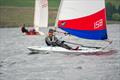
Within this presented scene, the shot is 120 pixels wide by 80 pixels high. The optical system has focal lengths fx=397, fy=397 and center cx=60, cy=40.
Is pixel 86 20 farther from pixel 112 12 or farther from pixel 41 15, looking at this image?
pixel 112 12

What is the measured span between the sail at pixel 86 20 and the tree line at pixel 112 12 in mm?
130296

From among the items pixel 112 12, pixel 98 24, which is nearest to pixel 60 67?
pixel 98 24

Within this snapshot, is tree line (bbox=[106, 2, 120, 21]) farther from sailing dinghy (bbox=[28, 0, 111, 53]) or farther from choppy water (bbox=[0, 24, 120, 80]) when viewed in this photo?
sailing dinghy (bbox=[28, 0, 111, 53])

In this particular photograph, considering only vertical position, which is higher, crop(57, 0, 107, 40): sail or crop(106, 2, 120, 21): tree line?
crop(57, 0, 107, 40): sail

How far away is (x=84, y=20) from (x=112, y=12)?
13782cm

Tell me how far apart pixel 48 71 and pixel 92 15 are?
895 cm

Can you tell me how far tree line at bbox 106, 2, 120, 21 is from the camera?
161750mm

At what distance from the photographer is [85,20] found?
31.7m

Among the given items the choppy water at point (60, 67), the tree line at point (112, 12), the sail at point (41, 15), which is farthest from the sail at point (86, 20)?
the tree line at point (112, 12)

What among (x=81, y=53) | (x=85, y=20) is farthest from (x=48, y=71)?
(x=85, y=20)

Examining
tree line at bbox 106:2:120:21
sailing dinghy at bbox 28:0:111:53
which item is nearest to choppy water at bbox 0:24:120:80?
sailing dinghy at bbox 28:0:111:53

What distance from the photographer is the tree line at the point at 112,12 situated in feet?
531

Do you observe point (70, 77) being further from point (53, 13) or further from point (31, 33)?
point (53, 13)

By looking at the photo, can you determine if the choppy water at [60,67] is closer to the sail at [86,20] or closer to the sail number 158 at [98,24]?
the sail at [86,20]
